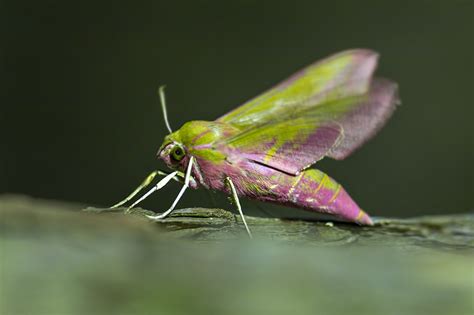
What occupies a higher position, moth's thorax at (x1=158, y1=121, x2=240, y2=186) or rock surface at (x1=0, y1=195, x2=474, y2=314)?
moth's thorax at (x1=158, y1=121, x2=240, y2=186)

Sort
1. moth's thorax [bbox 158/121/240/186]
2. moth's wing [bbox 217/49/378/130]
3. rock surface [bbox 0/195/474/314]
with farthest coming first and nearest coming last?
moth's wing [bbox 217/49/378/130]
moth's thorax [bbox 158/121/240/186]
rock surface [bbox 0/195/474/314]

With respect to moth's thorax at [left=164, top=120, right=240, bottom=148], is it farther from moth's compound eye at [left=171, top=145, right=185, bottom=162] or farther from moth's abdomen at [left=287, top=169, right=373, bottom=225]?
moth's abdomen at [left=287, top=169, right=373, bottom=225]

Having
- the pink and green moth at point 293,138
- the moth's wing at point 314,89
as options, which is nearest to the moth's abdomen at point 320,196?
the pink and green moth at point 293,138

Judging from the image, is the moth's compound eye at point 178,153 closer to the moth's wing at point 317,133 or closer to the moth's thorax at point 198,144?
the moth's thorax at point 198,144

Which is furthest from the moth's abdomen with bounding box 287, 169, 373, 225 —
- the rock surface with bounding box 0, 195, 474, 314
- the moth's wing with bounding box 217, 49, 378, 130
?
the rock surface with bounding box 0, 195, 474, 314

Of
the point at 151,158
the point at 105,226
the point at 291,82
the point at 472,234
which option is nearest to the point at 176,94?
the point at 151,158

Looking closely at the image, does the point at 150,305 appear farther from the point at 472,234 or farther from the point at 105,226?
the point at 472,234

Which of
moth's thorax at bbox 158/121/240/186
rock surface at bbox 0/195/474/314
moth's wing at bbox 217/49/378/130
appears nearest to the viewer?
rock surface at bbox 0/195/474/314
